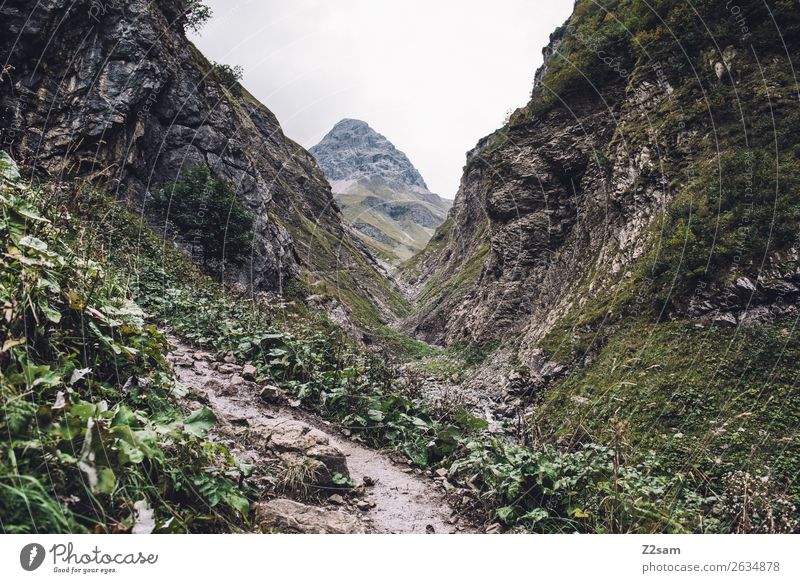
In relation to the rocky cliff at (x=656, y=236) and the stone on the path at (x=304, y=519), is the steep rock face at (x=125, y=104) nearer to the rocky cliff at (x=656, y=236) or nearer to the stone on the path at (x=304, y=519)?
the stone on the path at (x=304, y=519)

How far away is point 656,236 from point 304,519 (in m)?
15.7

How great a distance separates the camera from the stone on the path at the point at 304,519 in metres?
4.12

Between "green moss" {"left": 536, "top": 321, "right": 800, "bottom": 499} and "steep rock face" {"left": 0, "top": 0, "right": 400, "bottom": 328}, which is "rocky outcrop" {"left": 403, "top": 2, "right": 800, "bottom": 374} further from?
"steep rock face" {"left": 0, "top": 0, "right": 400, "bottom": 328}

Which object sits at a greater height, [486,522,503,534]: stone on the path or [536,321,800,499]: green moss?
[536,321,800,499]: green moss

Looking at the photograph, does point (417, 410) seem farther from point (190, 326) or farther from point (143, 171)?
point (143, 171)

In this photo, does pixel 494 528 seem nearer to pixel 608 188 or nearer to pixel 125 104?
pixel 608 188

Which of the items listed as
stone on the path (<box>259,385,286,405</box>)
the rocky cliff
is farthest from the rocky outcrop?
stone on the path (<box>259,385,286,405</box>)

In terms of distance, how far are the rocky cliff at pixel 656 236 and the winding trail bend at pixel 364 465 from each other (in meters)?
2.44

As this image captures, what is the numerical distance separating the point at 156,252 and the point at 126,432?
1622 cm

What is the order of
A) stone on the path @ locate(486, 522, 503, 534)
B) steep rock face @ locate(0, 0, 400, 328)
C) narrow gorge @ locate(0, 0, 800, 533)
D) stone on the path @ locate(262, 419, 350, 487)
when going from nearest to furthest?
narrow gorge @ locate(0, 0, 800, 533) < stone on the path @ locate(486, 522, 503, 534) < stone on the path @ locate(262, 419, 350, 487) < steep rock face @ locate(0, 0, 400, 328)

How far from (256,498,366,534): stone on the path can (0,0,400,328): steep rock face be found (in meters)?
15.0

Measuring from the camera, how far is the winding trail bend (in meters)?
5.38

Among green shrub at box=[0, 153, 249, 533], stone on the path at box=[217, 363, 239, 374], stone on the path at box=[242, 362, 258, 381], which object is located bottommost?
stone on the path at box=[217, 363, 239, 374]
